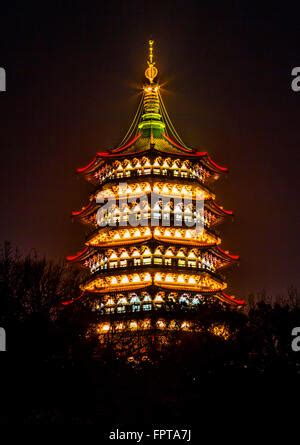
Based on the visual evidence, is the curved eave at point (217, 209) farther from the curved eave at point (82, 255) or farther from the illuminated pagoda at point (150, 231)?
the curved eave at point (82, 255)

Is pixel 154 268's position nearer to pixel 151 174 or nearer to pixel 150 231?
pixel 150 231

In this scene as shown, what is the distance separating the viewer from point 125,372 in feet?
143

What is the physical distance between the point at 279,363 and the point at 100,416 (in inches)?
363

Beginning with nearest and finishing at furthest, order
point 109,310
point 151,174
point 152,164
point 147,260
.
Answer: point 109,310 → point 147,260 → point 151,174 → point 152,164

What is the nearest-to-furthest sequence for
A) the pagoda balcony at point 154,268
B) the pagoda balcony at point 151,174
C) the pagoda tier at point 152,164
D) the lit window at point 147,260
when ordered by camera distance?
the pagoda balcony at point 154,268, the lit window at point 147,260, the pagoda balcony at point 151,174, the pagoda tier at point 152,164

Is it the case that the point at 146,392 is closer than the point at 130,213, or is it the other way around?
the point at 146,392

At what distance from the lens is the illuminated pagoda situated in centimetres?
6306

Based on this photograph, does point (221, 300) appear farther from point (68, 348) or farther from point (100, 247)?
point (68, 348)

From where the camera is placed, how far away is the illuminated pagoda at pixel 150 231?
63.1m

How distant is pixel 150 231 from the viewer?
214ft

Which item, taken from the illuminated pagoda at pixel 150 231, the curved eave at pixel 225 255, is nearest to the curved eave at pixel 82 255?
the illuminated pagoda at pixel 150 231

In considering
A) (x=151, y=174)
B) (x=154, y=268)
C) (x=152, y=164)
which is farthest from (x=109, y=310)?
(x=152, y=164)

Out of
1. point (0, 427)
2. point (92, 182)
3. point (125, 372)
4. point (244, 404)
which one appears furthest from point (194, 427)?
point (92, 182)

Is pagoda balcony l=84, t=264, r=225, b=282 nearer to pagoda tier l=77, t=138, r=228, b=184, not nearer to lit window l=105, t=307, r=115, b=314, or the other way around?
lit window l=105, t=307, r=115, b=314
